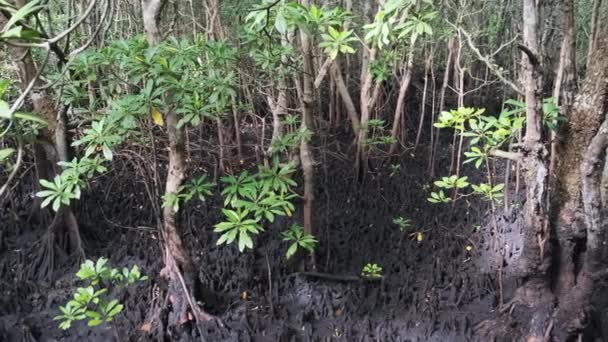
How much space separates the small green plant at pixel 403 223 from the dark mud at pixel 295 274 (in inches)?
2.5

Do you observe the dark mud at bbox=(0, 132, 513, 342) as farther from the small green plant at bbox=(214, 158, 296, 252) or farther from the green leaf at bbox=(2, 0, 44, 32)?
the green leaf at bbox=(2, 0, 44, 32)

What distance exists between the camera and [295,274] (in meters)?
3.43

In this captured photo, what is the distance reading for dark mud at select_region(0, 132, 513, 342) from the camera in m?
3.03

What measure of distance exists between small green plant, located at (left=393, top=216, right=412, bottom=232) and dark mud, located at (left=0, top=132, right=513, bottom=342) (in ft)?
0.21

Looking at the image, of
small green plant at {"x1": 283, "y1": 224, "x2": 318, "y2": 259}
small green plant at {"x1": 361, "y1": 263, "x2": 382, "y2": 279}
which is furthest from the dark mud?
small green plant at {"x1": 283, "y1": 224, "x2": 318, "y2": 259}

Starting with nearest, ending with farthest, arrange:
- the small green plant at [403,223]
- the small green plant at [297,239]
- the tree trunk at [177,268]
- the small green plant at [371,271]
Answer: the tree trunk at [177,268] < the small green plant at [297,239] < the small green plant at [371,271] < the small green plant at [403,223]

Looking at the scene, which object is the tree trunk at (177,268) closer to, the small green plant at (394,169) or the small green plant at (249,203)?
the small green plant at (249,203)

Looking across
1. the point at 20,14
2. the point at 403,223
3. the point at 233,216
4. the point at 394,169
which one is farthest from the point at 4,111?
the point at 394,169

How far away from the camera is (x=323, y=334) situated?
10.0 feet

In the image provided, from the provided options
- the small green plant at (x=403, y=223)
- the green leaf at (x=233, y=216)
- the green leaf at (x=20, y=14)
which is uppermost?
the green leaf at (x=20, y=14)

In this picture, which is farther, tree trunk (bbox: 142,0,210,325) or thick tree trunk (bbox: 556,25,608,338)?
tree trunk (bbox: 142,0,210,325)

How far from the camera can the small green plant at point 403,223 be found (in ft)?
13.2

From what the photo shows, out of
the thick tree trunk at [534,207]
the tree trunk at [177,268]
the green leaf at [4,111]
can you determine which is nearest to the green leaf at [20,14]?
the green leaf at [4,111]

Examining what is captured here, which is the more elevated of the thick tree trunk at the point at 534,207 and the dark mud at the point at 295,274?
the thick tree trunk at the point at 534,207
